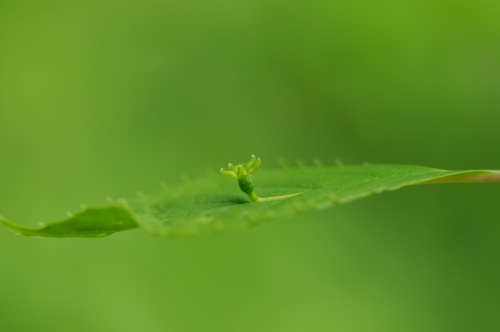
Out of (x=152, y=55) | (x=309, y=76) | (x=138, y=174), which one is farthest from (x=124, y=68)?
(x=309, y=76)

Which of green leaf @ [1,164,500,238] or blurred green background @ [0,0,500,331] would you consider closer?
green leaf @ [1,164,500,238]

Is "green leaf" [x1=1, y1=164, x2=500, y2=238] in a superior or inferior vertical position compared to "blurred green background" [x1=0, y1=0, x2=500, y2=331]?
inferior

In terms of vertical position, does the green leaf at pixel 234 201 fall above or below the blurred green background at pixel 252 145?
below

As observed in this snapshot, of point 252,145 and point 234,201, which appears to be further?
point 252,145

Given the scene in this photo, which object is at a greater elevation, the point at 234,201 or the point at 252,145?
the point at 252,145
